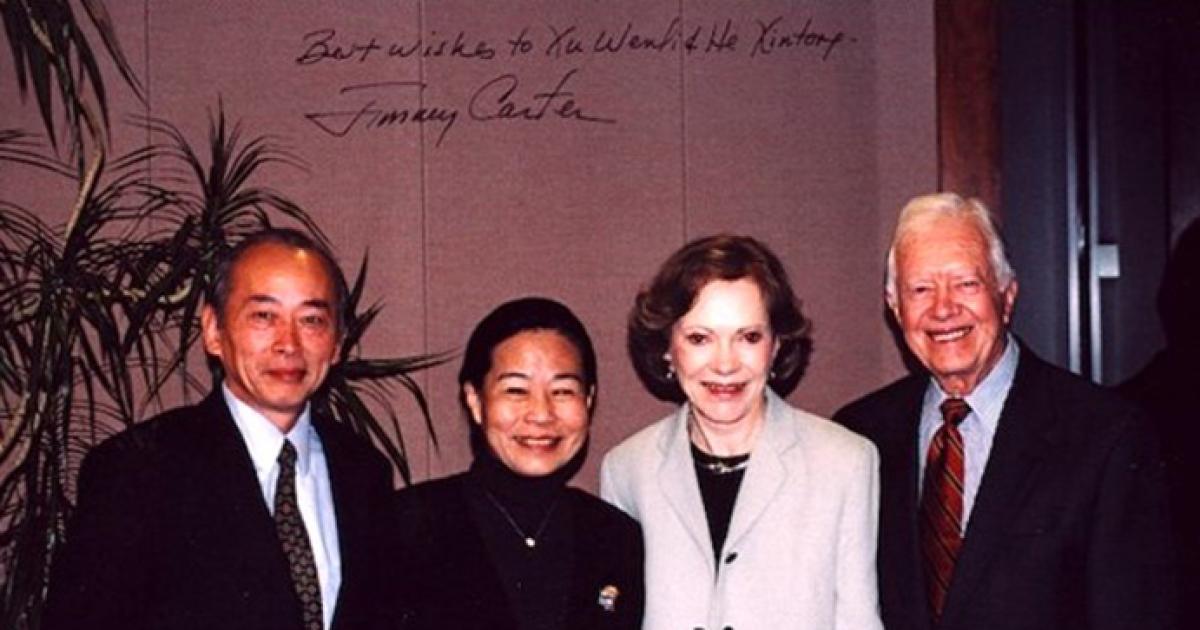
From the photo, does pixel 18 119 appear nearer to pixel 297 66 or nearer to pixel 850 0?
pixel 297 66

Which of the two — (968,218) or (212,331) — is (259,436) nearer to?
(212,331)

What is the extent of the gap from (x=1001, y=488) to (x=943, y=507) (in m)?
0.13

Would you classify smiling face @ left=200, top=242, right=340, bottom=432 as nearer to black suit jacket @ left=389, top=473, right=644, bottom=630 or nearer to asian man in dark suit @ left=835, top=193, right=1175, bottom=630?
black suit jacket @ left=389, top=473, right=644, bottom=630

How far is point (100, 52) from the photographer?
387 cm

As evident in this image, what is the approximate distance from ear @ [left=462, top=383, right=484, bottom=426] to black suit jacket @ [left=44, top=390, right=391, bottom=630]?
38cm

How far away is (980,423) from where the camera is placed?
2.74m

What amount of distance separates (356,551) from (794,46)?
7.29ft

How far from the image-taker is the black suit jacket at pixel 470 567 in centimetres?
255

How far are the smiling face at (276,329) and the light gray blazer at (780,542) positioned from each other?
78cm

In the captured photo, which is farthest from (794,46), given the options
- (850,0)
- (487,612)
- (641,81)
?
(487,612)
